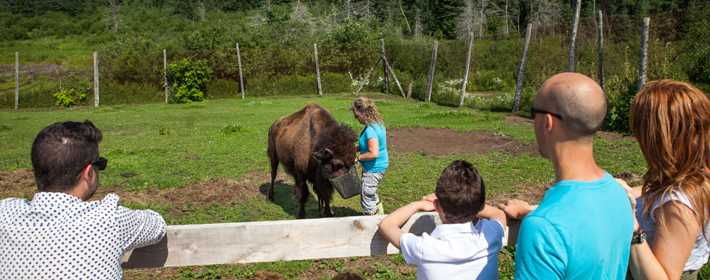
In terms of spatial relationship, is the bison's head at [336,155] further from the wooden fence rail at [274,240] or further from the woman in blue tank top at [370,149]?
the wooden fence rail at [274,240]

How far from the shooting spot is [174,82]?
27.6 m

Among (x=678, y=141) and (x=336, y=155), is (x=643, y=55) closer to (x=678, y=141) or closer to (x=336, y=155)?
(x=336, y=155)

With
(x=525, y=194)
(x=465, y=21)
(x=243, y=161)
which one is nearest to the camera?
(x=525, y=194)

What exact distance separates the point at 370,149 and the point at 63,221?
173 inches

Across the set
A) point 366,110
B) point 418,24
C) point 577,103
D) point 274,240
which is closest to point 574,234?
point 577,103

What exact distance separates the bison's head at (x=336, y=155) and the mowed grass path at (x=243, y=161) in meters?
1.29

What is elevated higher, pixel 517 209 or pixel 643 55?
pixel 643 55

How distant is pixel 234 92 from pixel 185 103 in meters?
3.24

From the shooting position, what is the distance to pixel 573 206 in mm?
1951

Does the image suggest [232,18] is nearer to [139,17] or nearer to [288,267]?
[139,17]

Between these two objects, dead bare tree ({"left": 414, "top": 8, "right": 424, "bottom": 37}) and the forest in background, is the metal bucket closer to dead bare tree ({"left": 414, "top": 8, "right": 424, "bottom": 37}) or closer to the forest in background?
the forest in background

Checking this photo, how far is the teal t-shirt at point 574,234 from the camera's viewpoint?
1927 mm

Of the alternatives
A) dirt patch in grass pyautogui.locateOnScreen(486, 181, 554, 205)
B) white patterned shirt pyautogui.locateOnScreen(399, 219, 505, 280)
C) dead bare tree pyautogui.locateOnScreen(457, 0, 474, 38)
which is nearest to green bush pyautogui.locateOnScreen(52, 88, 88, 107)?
dirt patch in grass pyautogui.locateOnScreen(486, 181, 554, 205)

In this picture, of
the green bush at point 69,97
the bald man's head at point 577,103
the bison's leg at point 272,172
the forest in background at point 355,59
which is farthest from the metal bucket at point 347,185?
the green bush at point 69,97
